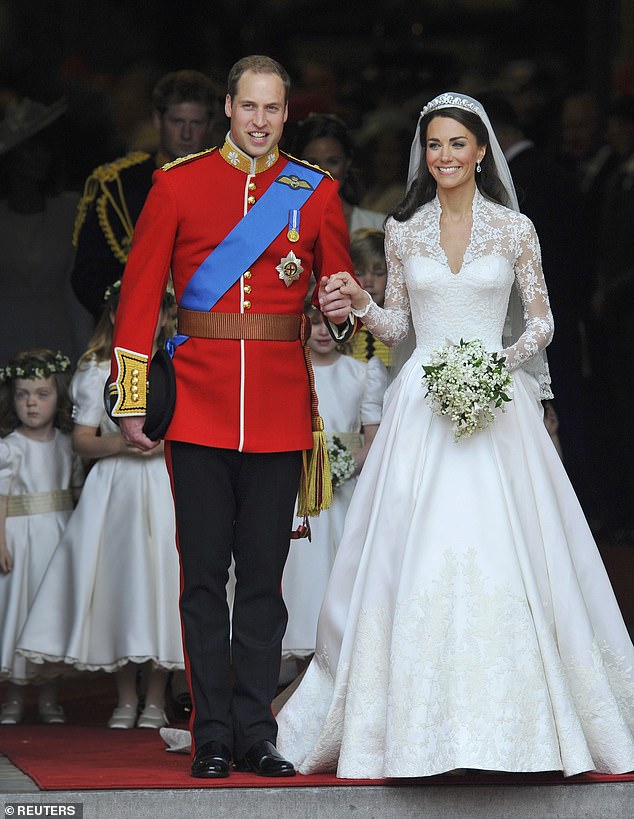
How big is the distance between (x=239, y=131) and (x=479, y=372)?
95cm

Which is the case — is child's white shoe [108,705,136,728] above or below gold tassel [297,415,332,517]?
below

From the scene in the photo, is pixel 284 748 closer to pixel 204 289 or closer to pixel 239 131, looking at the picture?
pixel 204 289

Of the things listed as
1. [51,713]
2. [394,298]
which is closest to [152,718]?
[51,713]

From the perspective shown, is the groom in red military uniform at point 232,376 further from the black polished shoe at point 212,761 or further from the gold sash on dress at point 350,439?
the gold sash on dress at point 350,439

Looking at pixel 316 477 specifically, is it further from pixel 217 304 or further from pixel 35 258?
pixel 35 258

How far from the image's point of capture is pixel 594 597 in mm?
5254

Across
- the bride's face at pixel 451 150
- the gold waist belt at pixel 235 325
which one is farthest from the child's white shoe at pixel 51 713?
the bride's face at pixel 451 150

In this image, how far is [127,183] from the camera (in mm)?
7254

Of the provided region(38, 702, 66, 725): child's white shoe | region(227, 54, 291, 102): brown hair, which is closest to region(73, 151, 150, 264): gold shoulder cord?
region(38, 702, 66, 725): child's white shoe

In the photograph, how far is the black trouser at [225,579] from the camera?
5074 mm

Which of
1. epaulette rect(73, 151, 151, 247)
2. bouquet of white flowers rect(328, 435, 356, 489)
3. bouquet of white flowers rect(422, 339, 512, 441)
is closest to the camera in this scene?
bouquet of white flowers rect(422, 339, 512, 441)

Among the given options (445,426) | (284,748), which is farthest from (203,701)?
(445,426)

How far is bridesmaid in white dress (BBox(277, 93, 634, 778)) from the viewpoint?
4.87 metres

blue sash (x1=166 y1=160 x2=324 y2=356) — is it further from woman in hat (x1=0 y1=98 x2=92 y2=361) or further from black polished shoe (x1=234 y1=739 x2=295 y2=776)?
woman in hat (x1=0 y1=98 x2=92 y2=361)
